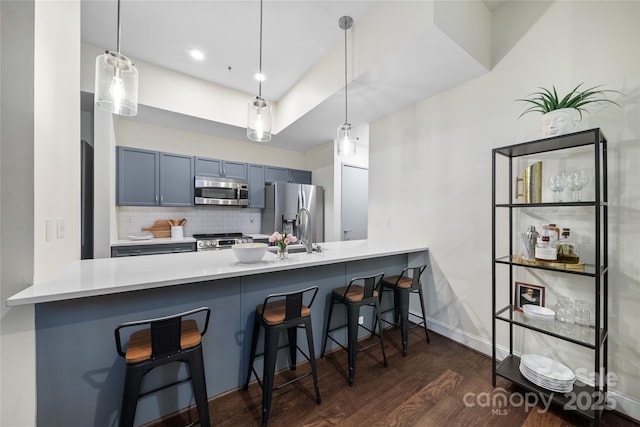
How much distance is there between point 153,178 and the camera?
11.6 feet

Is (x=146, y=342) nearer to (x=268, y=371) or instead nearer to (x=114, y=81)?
(x=268, y=371)

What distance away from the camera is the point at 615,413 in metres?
1.59

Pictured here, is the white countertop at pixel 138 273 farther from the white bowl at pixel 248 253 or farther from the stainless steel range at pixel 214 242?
the stainless steel range at pixel 214 242

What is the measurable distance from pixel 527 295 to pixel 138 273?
2.75m

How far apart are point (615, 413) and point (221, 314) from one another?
2631mm

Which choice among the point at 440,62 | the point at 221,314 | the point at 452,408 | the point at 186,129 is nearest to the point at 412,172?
the point at 440,62

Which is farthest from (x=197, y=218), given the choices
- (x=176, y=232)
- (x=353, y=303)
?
(x=353, y=303)

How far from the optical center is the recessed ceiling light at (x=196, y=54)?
2.83m

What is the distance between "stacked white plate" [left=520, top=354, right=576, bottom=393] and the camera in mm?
1592

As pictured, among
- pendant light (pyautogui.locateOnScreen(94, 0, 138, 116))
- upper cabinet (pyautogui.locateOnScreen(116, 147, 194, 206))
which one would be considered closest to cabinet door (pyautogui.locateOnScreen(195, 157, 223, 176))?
upper cabinet (pyautogui.locateOnScreen(116, 147, 194, 206))

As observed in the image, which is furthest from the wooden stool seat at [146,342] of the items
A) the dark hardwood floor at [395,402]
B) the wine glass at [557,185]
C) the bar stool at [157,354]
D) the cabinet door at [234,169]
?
the cabinet door at [234,169]

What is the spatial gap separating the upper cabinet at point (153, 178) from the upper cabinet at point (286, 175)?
4.15 ft

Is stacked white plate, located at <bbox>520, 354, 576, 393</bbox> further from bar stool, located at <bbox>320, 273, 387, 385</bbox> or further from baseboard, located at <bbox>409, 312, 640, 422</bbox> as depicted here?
bar stool, located at <bbox>320, 273, 387, 385</bbox>

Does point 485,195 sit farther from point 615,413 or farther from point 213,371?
point 213,371
